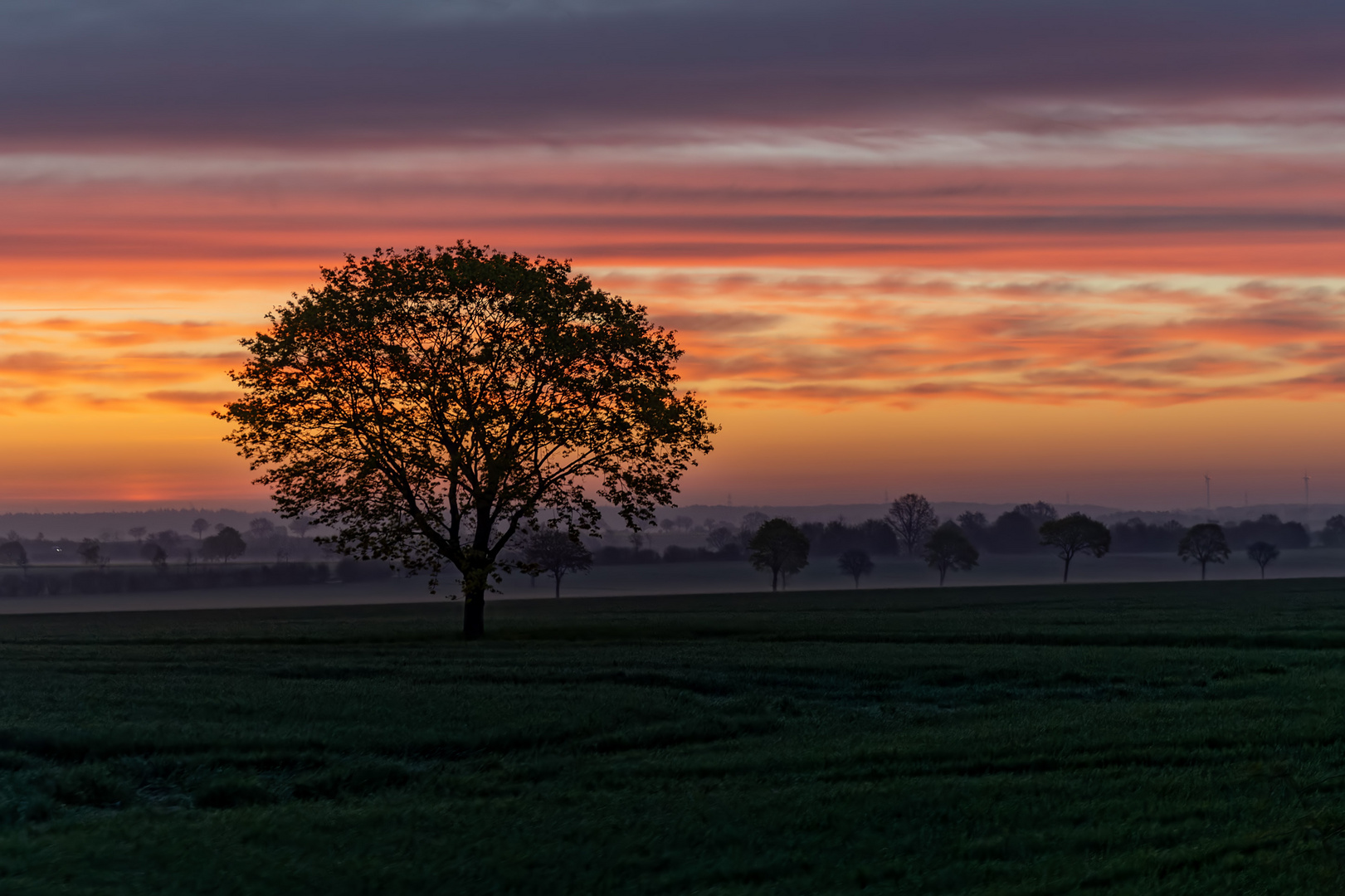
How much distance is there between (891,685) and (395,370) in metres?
25.7

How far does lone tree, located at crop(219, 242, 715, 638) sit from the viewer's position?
4819 centimetres

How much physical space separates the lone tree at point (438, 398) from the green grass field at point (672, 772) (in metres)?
9.09

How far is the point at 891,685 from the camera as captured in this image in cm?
3322

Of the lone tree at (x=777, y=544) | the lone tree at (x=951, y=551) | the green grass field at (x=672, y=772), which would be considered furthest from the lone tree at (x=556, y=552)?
the green grass field at (x=672, y=772)

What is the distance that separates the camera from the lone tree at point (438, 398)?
158 ft

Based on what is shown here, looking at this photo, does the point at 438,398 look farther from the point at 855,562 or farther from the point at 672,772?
the point at 855,562

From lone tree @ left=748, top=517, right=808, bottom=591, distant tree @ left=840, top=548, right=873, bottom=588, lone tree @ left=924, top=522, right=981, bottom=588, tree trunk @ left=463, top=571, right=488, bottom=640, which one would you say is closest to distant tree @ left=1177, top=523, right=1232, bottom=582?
lone tree @ left=924, top=522, right=981, bottom=588

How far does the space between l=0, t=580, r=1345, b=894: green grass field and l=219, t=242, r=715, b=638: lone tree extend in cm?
909

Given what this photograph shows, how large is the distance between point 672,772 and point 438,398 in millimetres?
30593

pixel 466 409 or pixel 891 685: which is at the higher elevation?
pixel 466 409

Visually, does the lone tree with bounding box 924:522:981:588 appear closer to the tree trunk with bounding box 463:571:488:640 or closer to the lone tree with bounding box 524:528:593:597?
the lone tree with bounding box 524:528:593:597

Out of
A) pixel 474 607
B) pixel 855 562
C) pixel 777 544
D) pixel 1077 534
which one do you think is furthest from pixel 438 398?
pixel 855 562

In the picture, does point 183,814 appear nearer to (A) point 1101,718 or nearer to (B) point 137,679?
(B) point 137,679

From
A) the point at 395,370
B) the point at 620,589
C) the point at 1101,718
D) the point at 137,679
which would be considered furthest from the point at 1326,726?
the point at 620,589
